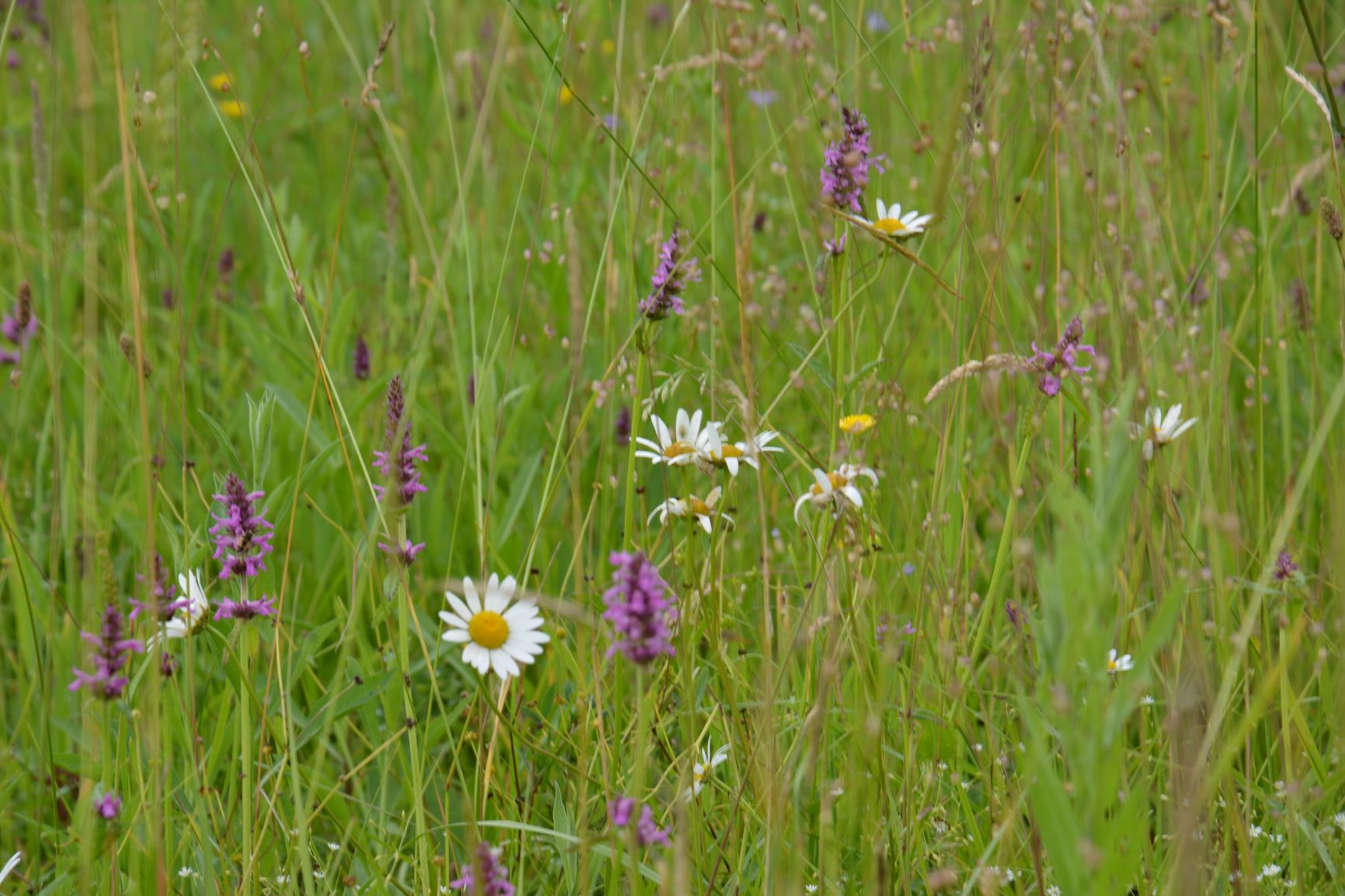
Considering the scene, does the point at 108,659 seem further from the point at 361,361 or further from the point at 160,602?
the point at 361,361

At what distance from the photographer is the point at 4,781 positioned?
1626mm

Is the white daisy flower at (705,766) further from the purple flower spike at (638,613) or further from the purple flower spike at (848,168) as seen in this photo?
the purple flower spike at (848,168)

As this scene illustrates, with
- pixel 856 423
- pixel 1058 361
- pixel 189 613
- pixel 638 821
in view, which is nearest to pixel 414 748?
pixel 189 613

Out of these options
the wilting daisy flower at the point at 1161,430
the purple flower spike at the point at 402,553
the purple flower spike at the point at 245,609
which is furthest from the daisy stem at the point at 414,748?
the wilting daisy flower at the point at 1161,430

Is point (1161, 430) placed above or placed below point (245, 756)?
above

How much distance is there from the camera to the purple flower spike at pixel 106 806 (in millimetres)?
1129

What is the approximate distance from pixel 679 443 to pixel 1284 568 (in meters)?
0.74

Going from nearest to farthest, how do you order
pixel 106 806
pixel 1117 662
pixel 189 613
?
1. pixel 106 806
2. pixel 189 613
3. pixel 1117 662

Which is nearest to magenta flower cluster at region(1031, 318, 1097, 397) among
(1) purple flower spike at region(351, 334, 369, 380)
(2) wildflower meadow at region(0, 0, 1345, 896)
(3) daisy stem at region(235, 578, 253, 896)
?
(2) wildflower meadow at region(0, 0, 1345, 896)

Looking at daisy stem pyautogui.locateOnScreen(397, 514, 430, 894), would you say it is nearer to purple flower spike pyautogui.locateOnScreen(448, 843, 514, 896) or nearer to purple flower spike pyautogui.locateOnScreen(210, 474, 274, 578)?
purple flower spike pyautogui.locateOnScreen(448, 843, 514, 896)

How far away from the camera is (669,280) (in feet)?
4.67

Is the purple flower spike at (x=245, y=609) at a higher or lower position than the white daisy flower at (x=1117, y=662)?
lower

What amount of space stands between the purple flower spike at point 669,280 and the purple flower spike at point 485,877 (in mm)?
634

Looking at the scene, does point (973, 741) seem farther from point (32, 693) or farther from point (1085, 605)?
point (32, 693)
